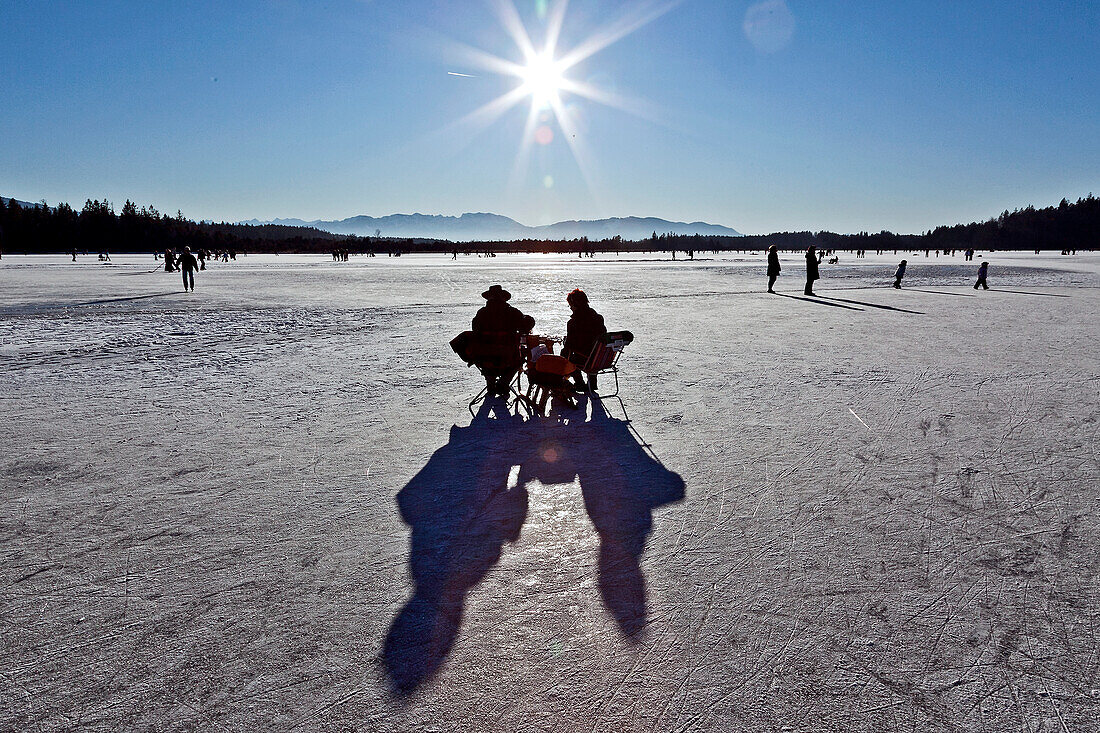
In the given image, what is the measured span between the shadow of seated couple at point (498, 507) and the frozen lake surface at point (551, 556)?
0.8 inches

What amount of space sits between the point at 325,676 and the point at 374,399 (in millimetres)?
4208

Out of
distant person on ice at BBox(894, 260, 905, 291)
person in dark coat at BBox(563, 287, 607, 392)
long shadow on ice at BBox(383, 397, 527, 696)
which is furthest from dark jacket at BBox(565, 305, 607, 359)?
distant person on ice at BBox(894, 260, 905, 291)

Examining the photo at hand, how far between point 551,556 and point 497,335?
342cm

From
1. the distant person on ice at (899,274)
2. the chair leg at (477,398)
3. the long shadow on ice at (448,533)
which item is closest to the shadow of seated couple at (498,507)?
the long shadow on ice at (448,533)

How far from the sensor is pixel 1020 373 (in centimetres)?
740

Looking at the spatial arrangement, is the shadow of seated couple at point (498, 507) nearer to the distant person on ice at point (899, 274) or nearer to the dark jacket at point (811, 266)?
the dark jacket at point (811, 266)

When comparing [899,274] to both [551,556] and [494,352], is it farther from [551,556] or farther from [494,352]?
[551,556]

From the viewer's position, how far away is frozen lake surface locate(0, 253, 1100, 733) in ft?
7.06

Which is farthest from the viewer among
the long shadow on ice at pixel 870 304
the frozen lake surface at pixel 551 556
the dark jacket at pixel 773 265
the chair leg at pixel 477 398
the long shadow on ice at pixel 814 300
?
the dark jacket at pixel 773 265

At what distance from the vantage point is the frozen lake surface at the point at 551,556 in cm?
215

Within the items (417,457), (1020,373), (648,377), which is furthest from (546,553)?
(1020,373)

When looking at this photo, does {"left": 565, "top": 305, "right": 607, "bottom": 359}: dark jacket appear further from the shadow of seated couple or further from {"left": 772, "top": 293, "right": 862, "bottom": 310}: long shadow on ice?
{"left": 772, "top": 293, "right": 862, "bottom": 310}: long shadow on ice

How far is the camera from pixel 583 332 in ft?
20.9

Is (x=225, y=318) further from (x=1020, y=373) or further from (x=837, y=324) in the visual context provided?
(x=1020, y=373)
